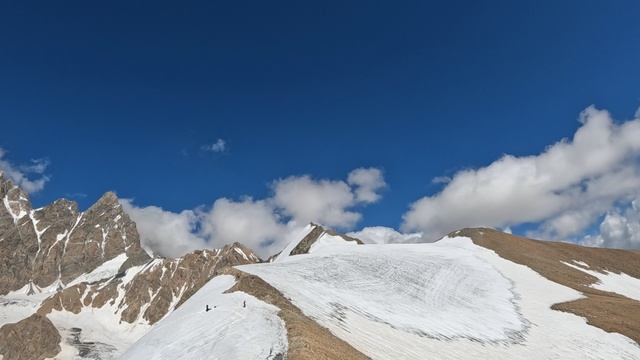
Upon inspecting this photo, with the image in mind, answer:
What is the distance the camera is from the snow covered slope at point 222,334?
1977 centimetres

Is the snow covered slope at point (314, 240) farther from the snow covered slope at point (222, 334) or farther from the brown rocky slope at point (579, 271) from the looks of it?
the snow covered slope at point (222, 334)

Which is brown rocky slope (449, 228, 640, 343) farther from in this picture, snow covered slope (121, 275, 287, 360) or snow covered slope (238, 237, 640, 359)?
snow covered slope (121, 275, 287, 360)

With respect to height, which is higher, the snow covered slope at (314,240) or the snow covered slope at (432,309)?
the snow covered slope at (314,240)

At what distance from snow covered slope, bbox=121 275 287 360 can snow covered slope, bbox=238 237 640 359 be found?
5.31 m

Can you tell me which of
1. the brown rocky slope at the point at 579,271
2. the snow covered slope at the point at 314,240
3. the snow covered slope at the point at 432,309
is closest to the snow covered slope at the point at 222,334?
the snow covered slope at the point at 432,309

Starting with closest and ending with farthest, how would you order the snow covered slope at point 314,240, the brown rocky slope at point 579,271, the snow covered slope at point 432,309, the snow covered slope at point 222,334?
1. the snow covered slope at point 222,334
2. the snow covered slope at point 432,309
3. the brown rocky slope at point 579,271
4. the snow covered slope at point 314,240

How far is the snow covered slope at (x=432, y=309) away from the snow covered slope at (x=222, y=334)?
5305 millimetres

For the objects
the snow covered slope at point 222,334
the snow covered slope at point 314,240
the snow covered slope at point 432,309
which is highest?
the snow covered slope at point 314,240

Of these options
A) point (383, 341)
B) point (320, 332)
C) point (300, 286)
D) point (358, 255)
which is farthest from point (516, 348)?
point (358, 255)

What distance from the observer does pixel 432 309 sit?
4219cm

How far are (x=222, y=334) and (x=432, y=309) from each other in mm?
25003

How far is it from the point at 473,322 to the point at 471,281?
1764 cm

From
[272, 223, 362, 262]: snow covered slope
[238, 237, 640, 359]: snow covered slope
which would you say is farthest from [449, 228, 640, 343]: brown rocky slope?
[272, 223, 362, 262]: snow covered slope

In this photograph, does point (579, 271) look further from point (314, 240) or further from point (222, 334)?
point (222, 334)
